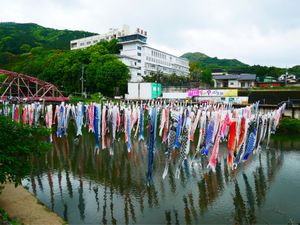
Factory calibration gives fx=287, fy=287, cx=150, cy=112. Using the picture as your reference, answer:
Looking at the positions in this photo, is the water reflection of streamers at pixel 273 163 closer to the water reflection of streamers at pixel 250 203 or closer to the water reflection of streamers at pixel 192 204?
the water reflection of streamers at pixel 250 203

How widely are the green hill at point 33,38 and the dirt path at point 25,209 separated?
96061mm

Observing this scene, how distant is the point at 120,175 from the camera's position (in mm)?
14398

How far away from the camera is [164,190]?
12289mm

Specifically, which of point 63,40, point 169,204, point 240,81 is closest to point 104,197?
point 169,204

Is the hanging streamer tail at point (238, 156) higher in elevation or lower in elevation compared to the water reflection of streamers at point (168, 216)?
higher

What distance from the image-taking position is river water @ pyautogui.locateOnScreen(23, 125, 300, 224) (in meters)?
10.0

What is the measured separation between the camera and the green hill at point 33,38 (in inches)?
3859

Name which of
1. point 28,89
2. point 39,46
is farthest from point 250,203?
point 39,46

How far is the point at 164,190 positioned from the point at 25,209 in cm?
550

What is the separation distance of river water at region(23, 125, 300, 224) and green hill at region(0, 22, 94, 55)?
9287cm

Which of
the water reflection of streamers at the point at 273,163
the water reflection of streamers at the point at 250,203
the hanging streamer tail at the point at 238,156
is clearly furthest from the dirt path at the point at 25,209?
the water reflection of streamers at the point at 273,163

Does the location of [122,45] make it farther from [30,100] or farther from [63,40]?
[63,40]

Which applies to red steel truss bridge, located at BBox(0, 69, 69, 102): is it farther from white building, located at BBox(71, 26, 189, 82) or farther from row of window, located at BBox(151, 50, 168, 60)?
row of window, located at BBox(151, 50, 168, 60)

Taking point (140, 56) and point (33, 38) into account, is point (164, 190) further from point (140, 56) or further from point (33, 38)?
point (33, 38)
